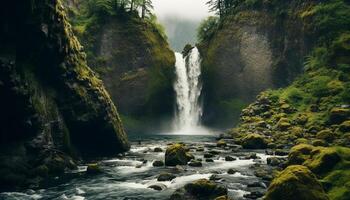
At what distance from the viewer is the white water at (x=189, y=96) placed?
76.7 meters

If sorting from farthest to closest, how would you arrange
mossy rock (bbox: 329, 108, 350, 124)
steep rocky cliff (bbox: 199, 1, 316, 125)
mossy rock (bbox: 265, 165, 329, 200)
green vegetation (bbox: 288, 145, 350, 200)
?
steep rocky cliff (bbox: 199, 1, 316, 125) < mossy rock (bbox: 329, 108, 350, 124) < green vegetation (bbox: 288, 145, 350, 200) < mossy rock (bbox: 265, 165, 329, 200)

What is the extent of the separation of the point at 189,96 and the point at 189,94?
0.43 m

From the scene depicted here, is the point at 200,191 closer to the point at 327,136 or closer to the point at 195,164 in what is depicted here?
the point at 195,164

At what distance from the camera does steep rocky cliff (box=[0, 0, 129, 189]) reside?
24.7 m

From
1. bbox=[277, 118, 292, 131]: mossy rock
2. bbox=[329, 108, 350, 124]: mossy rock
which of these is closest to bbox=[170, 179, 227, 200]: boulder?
bbox=[329, 108, 350, 124]: mossy rock

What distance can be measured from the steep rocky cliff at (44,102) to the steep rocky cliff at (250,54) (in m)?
38.9

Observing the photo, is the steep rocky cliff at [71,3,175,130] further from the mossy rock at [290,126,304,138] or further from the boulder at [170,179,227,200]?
the boulder at [170,179,227,200]

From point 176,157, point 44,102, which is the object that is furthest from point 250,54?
point 44,102

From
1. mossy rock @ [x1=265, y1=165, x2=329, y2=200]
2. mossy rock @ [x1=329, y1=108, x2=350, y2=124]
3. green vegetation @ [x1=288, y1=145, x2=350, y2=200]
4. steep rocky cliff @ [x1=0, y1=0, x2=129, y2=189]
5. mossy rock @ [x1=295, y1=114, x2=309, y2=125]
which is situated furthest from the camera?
mossy rock @ [x1=295, y1=114, x2=309, y2=125]

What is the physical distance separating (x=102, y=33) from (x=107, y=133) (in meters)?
49.1

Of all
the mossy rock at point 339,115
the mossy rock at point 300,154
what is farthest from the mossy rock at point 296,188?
the mossy rock at point 339,115

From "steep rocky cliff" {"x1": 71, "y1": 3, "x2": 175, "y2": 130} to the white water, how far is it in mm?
1774

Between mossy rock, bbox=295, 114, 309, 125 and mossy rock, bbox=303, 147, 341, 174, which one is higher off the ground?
mossy rock, bbox=295, 114, 309, 125

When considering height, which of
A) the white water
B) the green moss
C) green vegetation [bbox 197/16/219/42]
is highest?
green vegetation [bbox 197/16/219/42]
